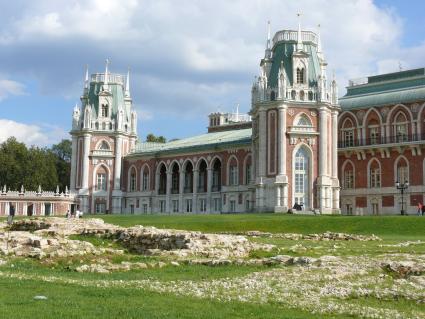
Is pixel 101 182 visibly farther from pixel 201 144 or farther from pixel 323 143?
pixel 323 143

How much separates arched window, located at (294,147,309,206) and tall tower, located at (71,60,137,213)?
1291 inches

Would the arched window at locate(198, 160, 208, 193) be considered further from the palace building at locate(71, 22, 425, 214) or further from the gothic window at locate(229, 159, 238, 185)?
the gothic window at locate(229, 159, 238, 185)

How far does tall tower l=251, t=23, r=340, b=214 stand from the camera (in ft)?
211

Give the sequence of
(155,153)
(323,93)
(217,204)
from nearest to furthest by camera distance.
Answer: (323,93) → (217,204) → (155,153)

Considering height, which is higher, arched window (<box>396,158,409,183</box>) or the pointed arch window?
the pointed arch window

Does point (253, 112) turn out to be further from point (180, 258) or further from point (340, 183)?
point (180, 258)

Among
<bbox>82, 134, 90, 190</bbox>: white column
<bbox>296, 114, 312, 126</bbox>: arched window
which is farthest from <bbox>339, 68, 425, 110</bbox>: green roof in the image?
<bbox>82, 134, 90, 190</bbox>: white column

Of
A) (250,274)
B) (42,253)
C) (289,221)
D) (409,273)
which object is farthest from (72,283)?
(289,221)

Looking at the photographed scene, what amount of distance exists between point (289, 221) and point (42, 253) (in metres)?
25.8

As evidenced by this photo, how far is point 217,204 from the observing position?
8006 cm

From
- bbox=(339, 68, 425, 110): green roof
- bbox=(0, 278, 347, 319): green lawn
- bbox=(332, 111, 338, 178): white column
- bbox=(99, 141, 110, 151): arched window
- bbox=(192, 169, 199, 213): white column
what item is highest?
bbox=(339, 68, 425, 110): green roof

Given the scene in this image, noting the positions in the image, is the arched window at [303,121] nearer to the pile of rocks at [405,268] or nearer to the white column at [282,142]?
the white column at [282,142]

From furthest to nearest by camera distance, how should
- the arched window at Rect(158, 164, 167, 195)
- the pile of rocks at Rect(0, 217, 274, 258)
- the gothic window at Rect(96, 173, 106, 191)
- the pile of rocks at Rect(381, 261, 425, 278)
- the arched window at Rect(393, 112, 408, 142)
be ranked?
the arched window at Rect(158, 164, 167, 195)
the gothic window at Rect(96, 173, 106, 191)
the arched window at Rect(393, 112, 408, 142)
the pile of rocks at Rect(0, 217, 274, 258)
the pile of rocks at Rect(381, 261, 425, 278)

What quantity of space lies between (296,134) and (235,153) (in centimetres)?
1396
